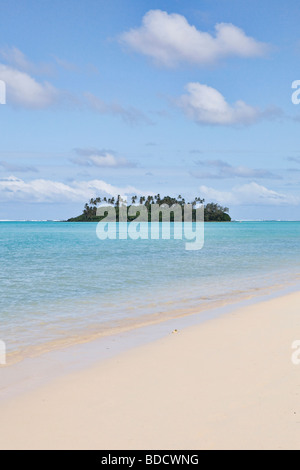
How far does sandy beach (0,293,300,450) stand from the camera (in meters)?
4.24

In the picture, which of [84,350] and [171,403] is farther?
[84,350]

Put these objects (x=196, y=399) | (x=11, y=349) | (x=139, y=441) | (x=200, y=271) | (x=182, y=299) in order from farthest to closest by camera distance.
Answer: (x=200, y=271), (x=182, y=299), (x=11, y=349), (x=196, y=399), (x=139, y=441)

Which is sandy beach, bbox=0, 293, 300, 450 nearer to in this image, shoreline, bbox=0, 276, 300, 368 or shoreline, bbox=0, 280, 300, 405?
shoreline, bbox=0, 280, 300, 405

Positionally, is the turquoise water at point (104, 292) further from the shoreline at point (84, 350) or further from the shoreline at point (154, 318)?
the shoreline at point (84, 350)

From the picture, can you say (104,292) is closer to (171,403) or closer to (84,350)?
(84,350)

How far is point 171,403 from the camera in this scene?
5.05 m

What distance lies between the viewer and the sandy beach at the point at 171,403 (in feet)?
13.9

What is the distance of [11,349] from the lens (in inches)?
314

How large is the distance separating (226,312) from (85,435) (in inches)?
294

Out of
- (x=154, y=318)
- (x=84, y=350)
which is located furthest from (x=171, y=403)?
(x=154, y=318)
